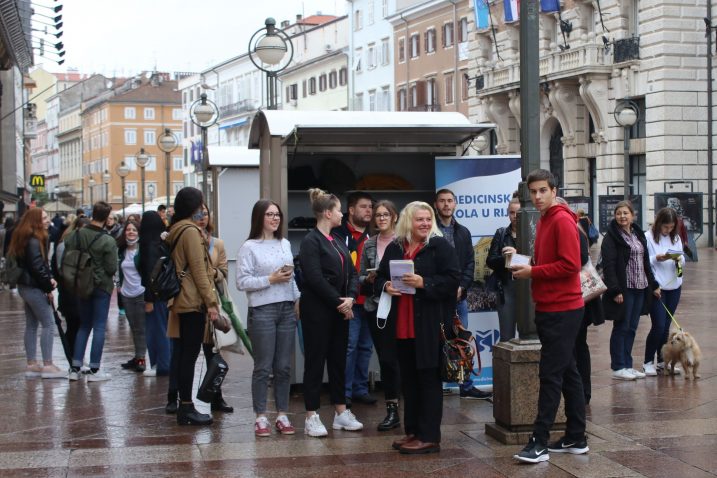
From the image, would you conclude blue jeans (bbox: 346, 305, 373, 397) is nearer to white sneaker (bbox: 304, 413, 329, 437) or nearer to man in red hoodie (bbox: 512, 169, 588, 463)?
white sneaker (bbox: 304, 413, 329, 437)

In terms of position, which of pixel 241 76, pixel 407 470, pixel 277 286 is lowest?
pixel 407 470

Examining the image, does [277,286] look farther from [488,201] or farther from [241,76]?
[241,76]

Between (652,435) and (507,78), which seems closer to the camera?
(652,435)

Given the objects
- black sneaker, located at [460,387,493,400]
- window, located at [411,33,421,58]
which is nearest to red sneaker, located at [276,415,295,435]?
black sneaker, located at [460,387,493,400]

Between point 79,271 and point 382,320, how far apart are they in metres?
4.94

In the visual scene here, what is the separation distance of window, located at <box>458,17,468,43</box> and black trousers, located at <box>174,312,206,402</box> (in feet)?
160

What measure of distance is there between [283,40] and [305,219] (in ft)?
21.0

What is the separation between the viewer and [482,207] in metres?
11.6

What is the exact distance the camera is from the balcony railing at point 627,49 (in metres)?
42.0

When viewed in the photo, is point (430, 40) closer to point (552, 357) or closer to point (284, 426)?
point (284, 426)

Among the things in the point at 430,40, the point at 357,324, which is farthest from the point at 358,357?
the point at 430,40

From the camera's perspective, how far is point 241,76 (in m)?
99.3

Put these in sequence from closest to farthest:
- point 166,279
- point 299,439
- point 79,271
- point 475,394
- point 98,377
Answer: point 299,439
point 166,279
point 475,394
point 79,271
point 98,377

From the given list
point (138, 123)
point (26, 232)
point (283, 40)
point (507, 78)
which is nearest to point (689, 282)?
point (283, 40)
